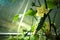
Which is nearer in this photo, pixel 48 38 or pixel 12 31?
pixel 48 38

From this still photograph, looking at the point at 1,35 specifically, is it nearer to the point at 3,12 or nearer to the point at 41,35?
the point at 3,12

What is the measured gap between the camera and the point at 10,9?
1111mm

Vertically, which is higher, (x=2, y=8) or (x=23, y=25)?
(x=2, y=8)

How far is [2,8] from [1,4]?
3 cm

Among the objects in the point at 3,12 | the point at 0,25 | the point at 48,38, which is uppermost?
the point at 3,12

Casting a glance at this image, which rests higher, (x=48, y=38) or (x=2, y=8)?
(x=2, y=8)

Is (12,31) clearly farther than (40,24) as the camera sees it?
Yes

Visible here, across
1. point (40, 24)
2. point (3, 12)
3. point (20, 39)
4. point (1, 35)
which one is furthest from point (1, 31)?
point (40, 24)

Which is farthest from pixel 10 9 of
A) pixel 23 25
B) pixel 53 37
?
pixel 53 37

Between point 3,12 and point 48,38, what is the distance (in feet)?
1.50

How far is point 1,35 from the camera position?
1.09 m

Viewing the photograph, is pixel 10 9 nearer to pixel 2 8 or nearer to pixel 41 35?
pixel 2 8

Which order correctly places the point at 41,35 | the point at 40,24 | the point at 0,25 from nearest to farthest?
the point at 40,24 → the point at 41,35 → the point at 0,25

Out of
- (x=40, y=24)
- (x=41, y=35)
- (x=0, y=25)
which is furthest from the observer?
(x=0, y=25)
